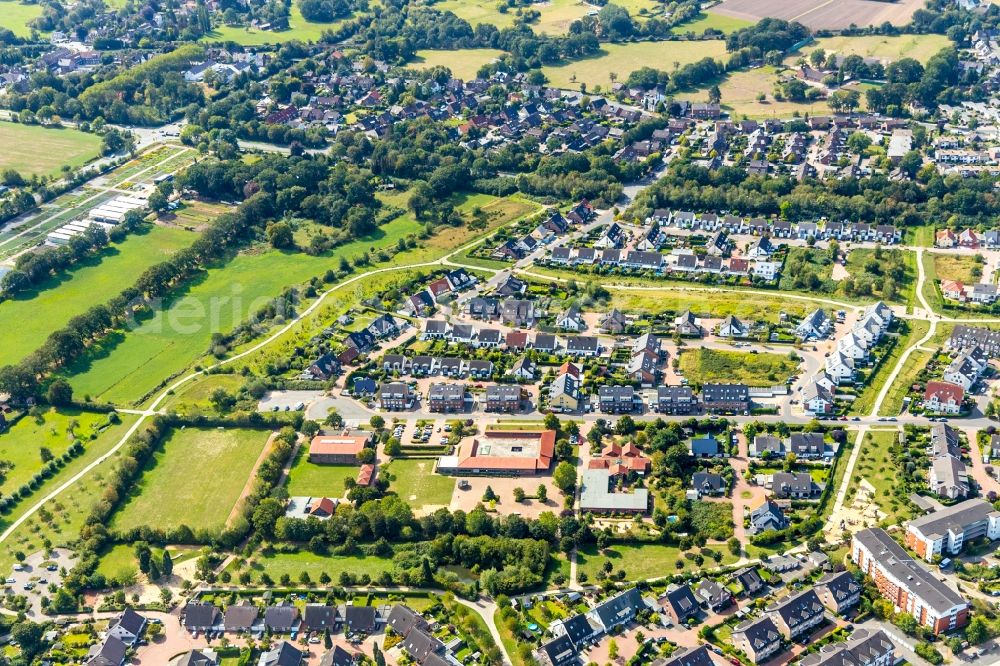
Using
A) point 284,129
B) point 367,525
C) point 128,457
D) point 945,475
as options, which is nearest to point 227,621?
point 367,525

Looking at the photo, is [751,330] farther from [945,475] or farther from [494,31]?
[494,31]

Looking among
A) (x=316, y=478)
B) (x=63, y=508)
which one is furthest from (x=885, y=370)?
(x=63, y=508)

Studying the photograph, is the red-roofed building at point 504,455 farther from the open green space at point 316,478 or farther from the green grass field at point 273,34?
the green grass field at point 273,34

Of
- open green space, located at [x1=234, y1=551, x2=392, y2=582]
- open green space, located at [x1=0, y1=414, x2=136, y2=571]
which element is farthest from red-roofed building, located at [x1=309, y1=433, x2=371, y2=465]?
open green space, located at [x1=0, y1=414, x2=136, y2=571]

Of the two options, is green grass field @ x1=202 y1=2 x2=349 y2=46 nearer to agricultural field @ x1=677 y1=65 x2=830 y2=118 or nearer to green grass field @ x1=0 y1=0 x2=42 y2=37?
green grass field @ x1=0 y1=0 x2=42 y2=37

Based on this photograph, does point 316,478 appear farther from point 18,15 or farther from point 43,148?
point 18,15
